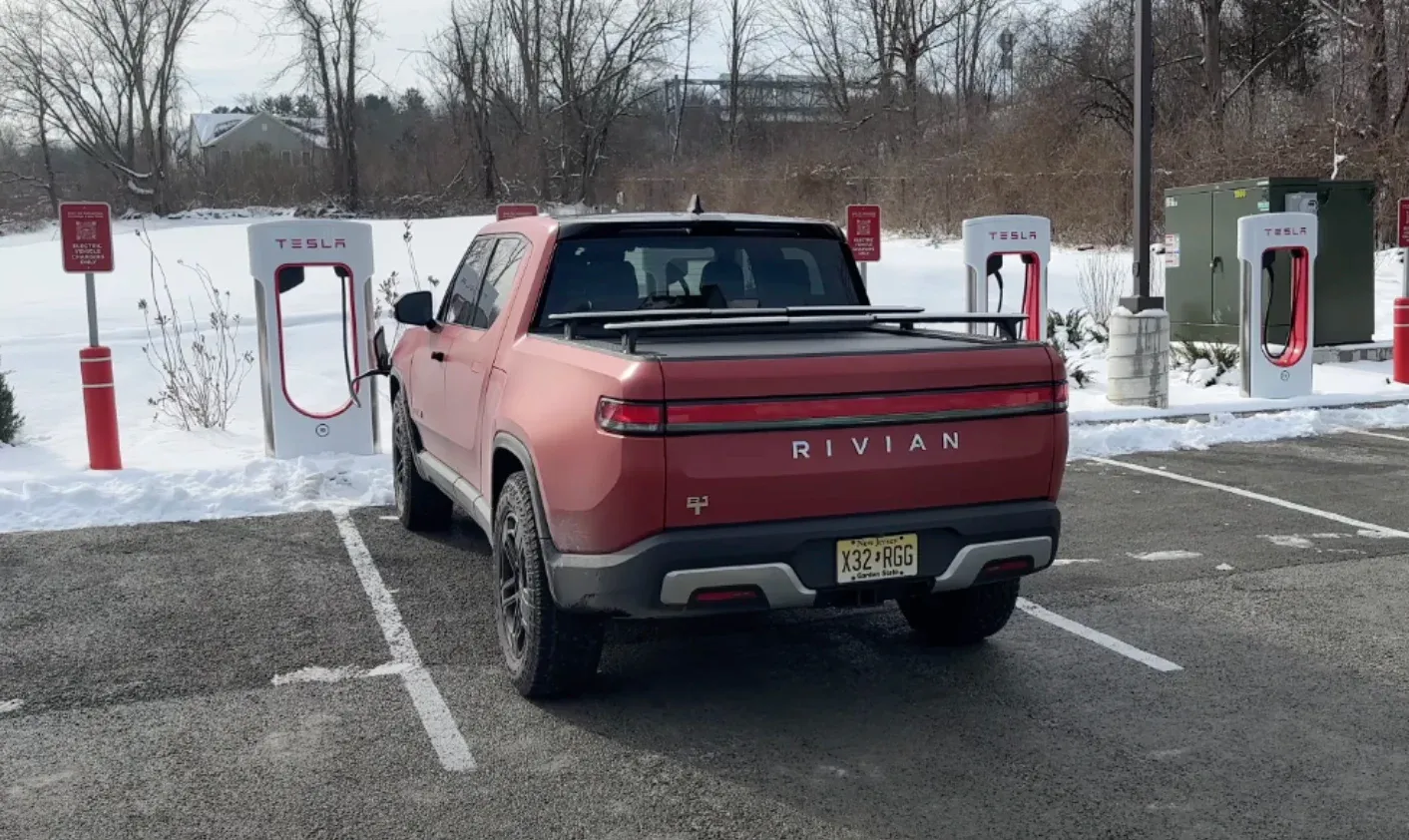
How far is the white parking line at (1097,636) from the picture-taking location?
507cm

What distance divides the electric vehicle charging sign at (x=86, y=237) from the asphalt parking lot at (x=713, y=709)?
282 centimetres

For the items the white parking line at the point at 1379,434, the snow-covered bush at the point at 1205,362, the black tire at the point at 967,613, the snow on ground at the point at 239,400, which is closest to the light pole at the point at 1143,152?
the snow-covered bush at the point at 1205,362

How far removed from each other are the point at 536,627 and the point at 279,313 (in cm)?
595

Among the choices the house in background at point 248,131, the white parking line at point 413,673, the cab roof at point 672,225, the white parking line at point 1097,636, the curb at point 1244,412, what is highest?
the house in background at point 248,131

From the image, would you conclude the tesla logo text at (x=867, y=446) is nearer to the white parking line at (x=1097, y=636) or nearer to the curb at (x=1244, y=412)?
the white parking line at (x=1097, y=636)

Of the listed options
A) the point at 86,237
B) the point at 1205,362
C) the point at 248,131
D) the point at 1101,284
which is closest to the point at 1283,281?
the point at 1205,362

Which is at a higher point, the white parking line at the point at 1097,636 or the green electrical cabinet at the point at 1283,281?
the green electrical cabinet at the point at 1283,281

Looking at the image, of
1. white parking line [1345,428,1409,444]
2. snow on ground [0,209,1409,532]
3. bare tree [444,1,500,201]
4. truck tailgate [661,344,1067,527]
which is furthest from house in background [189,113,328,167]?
truck tailgate [661,344,1067,527]

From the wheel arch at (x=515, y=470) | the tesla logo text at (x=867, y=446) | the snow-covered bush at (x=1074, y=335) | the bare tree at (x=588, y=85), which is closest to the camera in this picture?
the tesla logo text at (x=867, y=446)

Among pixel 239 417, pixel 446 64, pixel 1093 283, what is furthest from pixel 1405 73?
pixel 446 64

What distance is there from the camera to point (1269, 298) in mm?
12320

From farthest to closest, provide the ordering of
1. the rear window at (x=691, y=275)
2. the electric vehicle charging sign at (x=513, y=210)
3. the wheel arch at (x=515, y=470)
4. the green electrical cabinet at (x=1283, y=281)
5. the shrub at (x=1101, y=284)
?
the shrub at (x=1101, y=284), the green electrical cabinet at (x=1283, y=281), the electric vehicle charging sign at (x=513, y=210), the rear window at (x=691, y=275), the wheel arch at (x=515, y=470)

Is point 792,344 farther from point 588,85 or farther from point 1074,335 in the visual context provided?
point 588,85

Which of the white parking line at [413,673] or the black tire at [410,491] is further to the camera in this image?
the black tire at [410,491]
